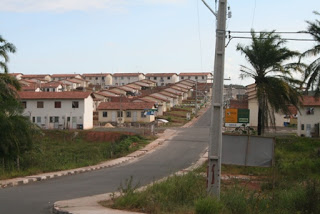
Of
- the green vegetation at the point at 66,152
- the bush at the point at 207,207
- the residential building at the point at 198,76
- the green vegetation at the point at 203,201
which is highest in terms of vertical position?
the residential building at the point at 198,76

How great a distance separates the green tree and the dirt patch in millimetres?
22338

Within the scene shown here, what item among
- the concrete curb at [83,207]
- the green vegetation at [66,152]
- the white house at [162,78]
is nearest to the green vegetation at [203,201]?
the concrete curb at [83,207]

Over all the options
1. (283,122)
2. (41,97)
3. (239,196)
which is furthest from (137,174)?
(283,122)

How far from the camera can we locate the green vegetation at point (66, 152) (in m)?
26.2

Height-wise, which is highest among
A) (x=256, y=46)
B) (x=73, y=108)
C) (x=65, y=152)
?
(x=256, y=46)

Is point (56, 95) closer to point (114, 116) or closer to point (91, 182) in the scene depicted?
point (114, 116)

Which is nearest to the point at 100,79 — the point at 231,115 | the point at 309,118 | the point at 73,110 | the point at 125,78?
the point at 125,78

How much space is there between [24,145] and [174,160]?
11327mm

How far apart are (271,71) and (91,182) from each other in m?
19.8

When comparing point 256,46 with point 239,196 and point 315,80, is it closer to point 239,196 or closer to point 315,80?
point 315,80

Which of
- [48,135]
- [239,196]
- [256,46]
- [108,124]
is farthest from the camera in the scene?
[108,124]

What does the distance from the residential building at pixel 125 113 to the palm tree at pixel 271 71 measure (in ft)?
113

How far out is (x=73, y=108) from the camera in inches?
2435

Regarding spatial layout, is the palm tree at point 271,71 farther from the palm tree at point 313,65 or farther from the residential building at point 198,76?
the residential building at point 198,76
